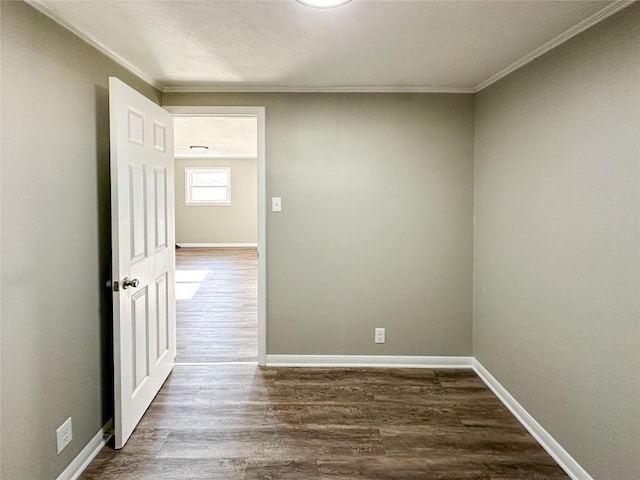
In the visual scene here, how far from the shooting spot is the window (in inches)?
406

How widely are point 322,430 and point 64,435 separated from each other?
52.5 inches

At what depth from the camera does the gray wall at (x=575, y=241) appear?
175cm

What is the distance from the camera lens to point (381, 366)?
3387 mm

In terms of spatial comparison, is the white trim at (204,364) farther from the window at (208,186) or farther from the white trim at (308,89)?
the window at (208,186)

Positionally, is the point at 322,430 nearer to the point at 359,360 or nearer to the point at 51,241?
the point at 359,360

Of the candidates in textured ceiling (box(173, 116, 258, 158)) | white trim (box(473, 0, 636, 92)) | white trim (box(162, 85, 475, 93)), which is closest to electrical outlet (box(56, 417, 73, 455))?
white trim (box(162, 85, 475, 93))

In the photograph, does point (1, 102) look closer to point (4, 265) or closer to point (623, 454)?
point (4, 265)

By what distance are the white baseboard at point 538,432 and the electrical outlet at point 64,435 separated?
8.07ft

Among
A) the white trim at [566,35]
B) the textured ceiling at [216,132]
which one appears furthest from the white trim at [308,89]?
the textured ceiling at [216,132]

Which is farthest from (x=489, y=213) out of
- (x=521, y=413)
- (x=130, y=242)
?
(x=130, y=242)

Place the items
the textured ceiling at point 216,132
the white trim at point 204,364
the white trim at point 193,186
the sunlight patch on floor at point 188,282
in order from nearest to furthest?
the white trim at point 204,364 < the textured ceiling at point 216,132 < the sunlight patch on floor at point 188,282 < the white trim at point 193,186

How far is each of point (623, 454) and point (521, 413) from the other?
83 centimetres

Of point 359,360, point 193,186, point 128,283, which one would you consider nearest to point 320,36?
point 128,283

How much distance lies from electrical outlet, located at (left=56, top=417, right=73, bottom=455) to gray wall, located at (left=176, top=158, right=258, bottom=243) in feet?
27.5
